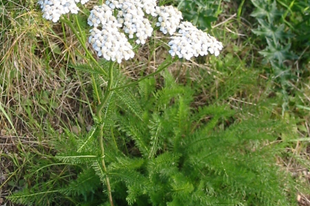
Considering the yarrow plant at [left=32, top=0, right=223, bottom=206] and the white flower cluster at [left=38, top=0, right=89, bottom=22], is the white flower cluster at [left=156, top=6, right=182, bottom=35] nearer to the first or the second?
the yarrow plant at [left=32, top=0, right=223, bottom=206]

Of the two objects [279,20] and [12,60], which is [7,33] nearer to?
[12,60]

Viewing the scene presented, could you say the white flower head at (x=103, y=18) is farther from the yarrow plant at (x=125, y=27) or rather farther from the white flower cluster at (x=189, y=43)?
the white flower cluster at (x=189, y=43)

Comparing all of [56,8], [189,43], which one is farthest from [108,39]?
[189,43]

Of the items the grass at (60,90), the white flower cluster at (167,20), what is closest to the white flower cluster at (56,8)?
the white flower cluster at (167,20)

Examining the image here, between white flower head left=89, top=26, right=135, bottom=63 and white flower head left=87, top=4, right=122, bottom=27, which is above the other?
white flower head left=87, top=4, right=122, bottom=27

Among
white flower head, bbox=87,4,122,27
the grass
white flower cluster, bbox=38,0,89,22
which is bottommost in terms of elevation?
the grass

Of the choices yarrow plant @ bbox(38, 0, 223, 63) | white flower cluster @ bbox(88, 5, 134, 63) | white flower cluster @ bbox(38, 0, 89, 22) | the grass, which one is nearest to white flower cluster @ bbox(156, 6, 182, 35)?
yarrow plant @ bbox(38, 0, 223, 63)

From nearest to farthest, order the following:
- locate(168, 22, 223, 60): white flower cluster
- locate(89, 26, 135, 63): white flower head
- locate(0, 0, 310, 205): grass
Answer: locate(89, 26, 135, 63): white flower head, locate(168, 22, 223, 60): white flower cluster, locate(0, 0, 310, 205): grass

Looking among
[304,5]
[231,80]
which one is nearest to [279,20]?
[304,5]
